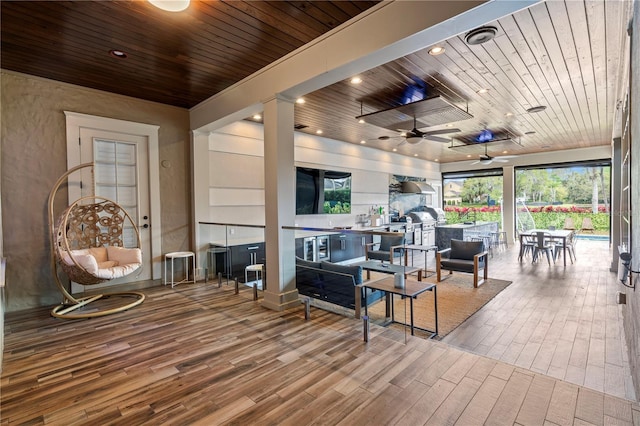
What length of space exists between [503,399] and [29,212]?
558cm

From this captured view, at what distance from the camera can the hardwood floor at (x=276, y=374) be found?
1943 mm

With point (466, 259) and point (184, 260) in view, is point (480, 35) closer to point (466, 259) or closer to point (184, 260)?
point (466, 259)

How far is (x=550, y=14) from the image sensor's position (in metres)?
2.77

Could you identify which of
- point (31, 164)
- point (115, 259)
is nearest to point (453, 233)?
point (115, 259)

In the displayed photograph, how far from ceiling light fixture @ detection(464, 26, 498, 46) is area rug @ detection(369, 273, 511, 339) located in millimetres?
2898

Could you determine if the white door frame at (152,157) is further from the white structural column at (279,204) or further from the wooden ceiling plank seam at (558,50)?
the wooden ceiling plank seam at (558,50)

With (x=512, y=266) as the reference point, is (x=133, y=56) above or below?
above

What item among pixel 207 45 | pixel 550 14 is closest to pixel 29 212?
pixel 207 45

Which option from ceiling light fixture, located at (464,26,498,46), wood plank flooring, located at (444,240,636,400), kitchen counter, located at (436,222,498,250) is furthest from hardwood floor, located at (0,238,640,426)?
kitchen counter, located at (436,222,498,250)

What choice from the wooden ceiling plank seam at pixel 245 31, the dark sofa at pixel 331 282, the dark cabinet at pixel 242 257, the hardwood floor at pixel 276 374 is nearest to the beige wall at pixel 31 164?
the hardwood floor at pixel 276 374

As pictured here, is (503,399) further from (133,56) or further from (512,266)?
(512,266)

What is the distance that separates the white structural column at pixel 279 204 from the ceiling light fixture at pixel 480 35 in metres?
2.08

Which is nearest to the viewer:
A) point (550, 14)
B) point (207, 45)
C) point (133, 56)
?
point (550, 14)

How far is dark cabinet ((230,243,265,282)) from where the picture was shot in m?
4.81
